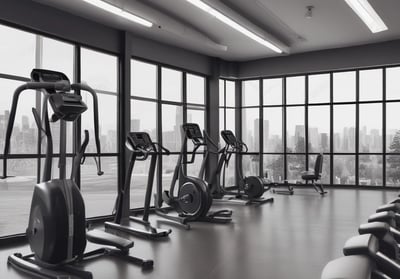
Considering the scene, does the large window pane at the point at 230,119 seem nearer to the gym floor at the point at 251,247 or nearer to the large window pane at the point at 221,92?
the large window pane at the point at 221,92

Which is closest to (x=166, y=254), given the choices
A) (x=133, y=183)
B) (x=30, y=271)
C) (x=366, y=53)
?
(x=30, y=271)

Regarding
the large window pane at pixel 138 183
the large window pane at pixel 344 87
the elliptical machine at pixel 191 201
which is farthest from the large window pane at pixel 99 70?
the large window pane at pixel 344 87

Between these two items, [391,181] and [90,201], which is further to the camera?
[391,181]

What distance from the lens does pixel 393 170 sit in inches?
382

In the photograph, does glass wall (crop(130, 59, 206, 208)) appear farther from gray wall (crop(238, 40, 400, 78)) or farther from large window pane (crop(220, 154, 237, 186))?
gray wall (crop(238, 40, 400, 78))

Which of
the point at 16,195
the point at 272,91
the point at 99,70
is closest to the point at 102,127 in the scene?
the point at 99,70

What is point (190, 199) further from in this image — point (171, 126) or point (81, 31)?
point (81, 31)

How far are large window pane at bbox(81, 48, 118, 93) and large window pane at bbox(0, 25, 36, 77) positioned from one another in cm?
103

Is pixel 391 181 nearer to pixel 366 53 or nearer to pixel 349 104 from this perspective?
pixel 349 104

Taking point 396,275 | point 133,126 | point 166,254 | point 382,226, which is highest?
point 133,126

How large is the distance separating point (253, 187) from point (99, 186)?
326 cm

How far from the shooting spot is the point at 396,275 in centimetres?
163

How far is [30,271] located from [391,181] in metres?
8.90

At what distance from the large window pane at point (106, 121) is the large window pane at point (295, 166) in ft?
17.9
